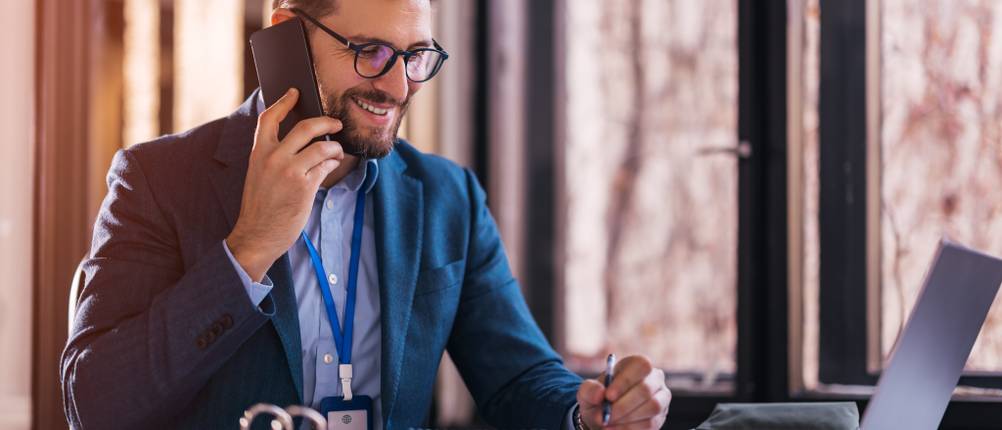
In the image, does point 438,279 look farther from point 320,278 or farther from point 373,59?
point 373,59

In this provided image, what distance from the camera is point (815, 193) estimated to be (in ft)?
9.13

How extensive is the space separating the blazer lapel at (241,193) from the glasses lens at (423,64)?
0.90 ft

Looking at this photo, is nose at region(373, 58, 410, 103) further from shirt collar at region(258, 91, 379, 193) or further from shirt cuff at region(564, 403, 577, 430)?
shirt cuff at region(564, 403, 577, 430)

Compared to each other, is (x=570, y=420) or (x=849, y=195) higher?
(x=849, y=195)

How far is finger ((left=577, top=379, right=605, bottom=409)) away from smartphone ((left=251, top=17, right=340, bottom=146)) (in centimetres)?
53

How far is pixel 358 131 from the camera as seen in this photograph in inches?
63.1

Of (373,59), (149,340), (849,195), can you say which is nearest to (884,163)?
(849,195)

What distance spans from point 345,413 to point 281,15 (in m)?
0.64

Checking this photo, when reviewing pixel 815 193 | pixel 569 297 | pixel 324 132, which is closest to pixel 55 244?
pixel 569 297

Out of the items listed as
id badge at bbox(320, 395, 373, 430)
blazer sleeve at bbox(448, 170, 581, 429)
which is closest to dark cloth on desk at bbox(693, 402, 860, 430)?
blazer sleeve at bbox(448, 170, 581, 429)

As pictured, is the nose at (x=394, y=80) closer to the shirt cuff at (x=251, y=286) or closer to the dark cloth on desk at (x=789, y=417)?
the shirt cuff at (x=251, y=286)

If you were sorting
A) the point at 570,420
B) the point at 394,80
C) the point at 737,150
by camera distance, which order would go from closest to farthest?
the point at 570,420
the point at 394,80
the point at 737,150

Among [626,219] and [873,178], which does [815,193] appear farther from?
[626,219]

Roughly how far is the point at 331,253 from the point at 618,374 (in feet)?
1.88
